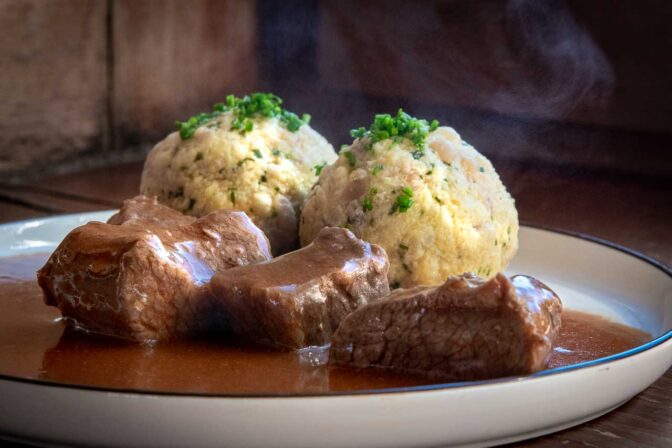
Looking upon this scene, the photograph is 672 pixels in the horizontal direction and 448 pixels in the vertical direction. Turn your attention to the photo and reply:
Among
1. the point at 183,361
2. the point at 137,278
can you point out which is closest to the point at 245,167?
the point at 137,278

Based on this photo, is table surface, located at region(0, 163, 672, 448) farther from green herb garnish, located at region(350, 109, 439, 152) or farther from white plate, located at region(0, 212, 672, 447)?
white plate, located at region(0, 212, 672, 447)

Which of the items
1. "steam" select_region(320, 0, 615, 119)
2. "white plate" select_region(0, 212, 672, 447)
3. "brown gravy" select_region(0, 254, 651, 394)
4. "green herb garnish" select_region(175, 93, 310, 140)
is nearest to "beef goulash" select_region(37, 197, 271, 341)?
"brown gravy" select_region(0, 254, 651, 394)

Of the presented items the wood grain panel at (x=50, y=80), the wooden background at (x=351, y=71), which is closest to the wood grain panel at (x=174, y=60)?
the wooden background at (x=351, y=71)

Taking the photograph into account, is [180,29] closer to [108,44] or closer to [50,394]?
[108,44]

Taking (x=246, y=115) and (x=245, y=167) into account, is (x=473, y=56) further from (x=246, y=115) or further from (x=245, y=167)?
(x=245, y=167)

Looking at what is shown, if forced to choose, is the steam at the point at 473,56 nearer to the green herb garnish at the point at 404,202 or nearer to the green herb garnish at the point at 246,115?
the green herb garnish at the point at 246,115
